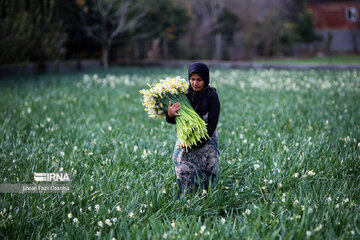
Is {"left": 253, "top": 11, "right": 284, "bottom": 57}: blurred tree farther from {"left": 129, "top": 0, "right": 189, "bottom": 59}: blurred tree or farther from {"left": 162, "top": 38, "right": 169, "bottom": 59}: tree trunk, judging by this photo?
{"left": 162, "top": 38, "right": 169, "bottom": 59}: tree trunk

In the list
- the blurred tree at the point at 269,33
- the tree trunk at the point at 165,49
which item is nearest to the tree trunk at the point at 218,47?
the tree trunk at the point at 165,49

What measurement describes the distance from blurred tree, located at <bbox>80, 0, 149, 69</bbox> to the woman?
44.5ft

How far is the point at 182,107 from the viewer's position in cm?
304

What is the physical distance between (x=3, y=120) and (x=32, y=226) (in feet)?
12.8

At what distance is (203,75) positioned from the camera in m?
2.97

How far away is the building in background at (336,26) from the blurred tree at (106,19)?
16.1 metres

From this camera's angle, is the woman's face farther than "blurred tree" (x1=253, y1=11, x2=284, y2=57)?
No

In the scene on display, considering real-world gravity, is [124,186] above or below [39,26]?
below

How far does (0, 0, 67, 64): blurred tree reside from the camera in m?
11.5

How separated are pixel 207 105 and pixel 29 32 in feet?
37.6

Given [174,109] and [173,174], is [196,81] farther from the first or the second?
[173,174]

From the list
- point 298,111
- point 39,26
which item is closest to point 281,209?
point 298,111

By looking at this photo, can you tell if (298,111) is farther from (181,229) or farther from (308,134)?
(181,229)

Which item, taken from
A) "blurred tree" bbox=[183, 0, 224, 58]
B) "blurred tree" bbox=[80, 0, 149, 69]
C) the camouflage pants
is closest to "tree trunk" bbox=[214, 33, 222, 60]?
"blurred tree" bbox=[183, 0, 224, 58]
